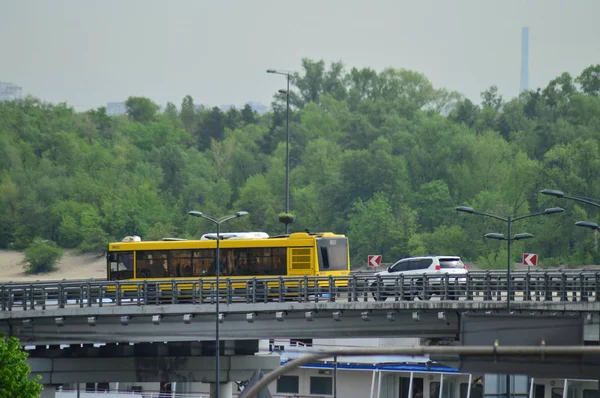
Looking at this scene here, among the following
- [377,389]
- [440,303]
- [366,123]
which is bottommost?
[377,389]

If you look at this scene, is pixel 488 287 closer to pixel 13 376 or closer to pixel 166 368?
pixel 166 368

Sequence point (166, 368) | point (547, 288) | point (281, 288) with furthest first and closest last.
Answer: point (166, 368) → point (281, 288) → point (547, 288)

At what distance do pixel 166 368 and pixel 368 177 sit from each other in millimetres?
91162

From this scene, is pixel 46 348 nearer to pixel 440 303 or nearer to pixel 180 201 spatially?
pixel 440 303

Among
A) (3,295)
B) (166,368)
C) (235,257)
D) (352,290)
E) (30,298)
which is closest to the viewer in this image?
(352,290)

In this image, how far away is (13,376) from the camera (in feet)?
169

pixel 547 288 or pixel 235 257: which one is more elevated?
pixel 235 257

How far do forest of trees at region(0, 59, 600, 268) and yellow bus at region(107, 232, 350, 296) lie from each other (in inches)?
2322

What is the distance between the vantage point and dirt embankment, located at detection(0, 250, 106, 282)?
15912 cm

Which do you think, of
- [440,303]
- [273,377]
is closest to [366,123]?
[440,303]

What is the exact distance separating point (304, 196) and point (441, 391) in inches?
3047

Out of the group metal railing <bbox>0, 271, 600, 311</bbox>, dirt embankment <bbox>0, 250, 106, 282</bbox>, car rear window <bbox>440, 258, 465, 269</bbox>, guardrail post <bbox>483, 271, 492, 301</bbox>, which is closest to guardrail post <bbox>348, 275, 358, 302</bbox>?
metal railing <bbox>0, 271, 600, 311</bbox>

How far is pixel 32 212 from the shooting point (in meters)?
175

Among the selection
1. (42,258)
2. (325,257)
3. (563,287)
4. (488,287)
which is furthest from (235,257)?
(42,258)
